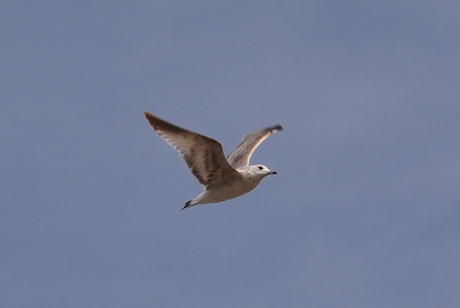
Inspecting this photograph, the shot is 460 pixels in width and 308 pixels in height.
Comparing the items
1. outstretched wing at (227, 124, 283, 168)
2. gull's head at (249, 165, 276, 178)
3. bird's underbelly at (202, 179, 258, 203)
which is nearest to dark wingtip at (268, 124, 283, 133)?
outstretched wing at (227, 124, 283, 168)

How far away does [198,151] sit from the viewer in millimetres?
21688

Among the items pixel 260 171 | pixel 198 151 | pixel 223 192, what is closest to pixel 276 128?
pixel 260 171

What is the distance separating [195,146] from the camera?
21.5 metres

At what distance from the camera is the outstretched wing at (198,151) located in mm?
21141

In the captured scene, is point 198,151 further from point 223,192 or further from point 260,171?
point 260,171

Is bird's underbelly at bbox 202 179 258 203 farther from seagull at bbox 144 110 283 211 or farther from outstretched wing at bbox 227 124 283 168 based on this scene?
outstretched wing at bbox 227 124 283 168

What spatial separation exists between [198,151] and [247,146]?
17.9 feet

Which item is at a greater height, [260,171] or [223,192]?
[260,171]

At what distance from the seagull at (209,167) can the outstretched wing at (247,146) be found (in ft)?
9.22

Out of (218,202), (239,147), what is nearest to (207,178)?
(218,202)

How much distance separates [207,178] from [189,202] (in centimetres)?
94

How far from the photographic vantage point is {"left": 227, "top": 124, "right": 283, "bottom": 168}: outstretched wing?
2605cm

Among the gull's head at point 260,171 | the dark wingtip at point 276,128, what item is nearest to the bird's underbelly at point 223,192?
the gull's head at point 260,171

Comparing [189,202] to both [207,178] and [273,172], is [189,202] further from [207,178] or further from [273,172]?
[273,172]
